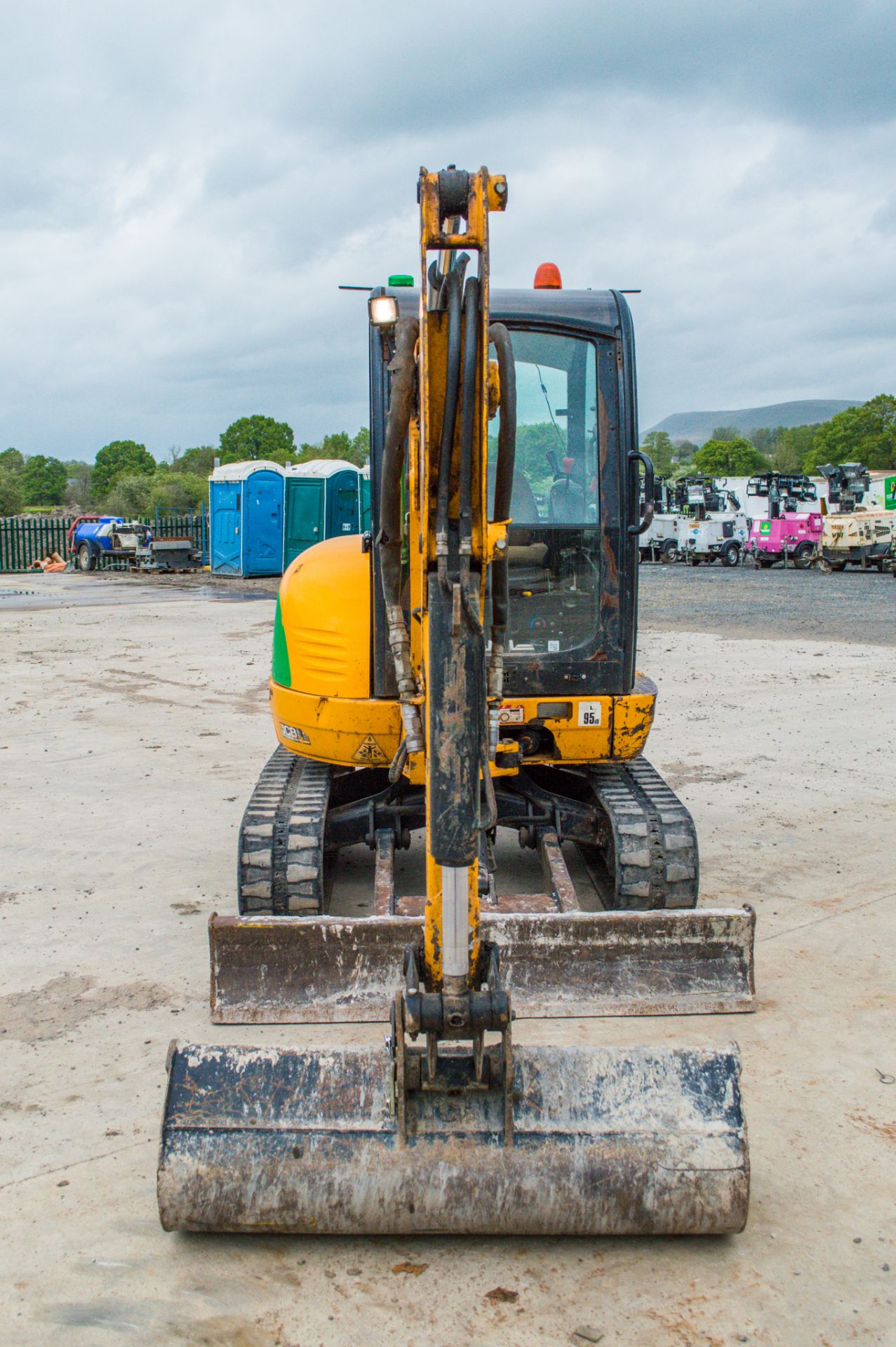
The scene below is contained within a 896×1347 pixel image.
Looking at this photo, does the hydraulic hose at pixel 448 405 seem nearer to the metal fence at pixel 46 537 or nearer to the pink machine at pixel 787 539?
the pink machine at pixel 787 539

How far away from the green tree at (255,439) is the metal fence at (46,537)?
2755 inches

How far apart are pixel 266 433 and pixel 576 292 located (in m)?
110

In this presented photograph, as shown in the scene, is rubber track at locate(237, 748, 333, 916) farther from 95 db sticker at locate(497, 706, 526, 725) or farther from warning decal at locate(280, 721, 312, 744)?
95 db sticker at locate(497, 706, 526, 725)

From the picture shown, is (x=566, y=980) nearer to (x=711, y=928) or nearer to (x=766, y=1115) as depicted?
(x=711, y=928)

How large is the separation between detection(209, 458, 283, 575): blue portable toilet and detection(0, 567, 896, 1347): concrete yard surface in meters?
21.0

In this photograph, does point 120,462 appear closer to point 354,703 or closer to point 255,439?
point 255,439

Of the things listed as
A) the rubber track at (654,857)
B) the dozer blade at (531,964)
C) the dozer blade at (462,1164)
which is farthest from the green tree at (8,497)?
the dozer blade at (462,1164)

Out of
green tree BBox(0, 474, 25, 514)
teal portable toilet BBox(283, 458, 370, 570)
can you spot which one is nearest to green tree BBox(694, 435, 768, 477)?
green tree BBox(0, 474, 25, 514)

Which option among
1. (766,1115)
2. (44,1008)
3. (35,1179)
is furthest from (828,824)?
(35,1179)

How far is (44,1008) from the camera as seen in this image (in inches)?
178

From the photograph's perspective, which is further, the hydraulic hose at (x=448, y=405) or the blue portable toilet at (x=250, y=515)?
the blue portable toilet at (x=250, y=515)

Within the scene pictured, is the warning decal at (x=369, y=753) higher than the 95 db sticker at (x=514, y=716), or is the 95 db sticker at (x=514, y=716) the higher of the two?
the 95 db sticker at (x=514, y=716)

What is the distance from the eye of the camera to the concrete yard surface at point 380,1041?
2801 mm

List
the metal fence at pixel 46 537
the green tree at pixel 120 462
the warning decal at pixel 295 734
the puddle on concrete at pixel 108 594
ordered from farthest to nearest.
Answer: the green tree at pixel 120 462 → the metal fence at pixel 46 537 → the puddle on concrete at pixel 108 594 → the warning decal at pixel 295 734
